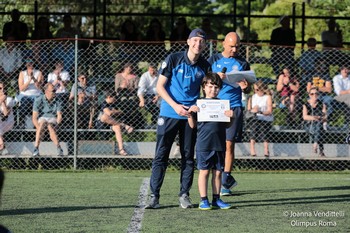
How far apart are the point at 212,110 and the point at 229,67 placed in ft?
5.03

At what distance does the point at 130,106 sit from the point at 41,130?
5.60 ft

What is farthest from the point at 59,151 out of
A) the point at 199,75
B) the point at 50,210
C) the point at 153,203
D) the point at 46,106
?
the point at 199,75

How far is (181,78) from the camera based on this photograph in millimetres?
9062

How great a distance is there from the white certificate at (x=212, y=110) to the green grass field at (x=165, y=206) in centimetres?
104

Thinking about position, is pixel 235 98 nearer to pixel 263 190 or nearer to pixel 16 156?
pixel 263 190

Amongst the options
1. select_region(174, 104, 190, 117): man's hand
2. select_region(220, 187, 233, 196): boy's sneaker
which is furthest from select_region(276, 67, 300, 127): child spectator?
select_region(174, 104, 190, 117): man's hand

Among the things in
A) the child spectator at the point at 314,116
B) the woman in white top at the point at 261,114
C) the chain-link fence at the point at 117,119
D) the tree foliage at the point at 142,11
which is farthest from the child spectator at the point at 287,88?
the tree foliage at the point at 142,11

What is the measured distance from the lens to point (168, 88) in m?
9.12

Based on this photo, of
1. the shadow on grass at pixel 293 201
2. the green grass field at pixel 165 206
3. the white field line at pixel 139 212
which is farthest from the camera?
the shadow on grass at pixel 293 201

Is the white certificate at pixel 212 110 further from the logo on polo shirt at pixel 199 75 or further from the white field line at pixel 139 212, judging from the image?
the white field line at pixel 139 212

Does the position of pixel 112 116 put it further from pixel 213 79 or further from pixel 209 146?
pixel 213 79

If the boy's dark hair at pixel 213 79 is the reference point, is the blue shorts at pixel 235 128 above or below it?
below

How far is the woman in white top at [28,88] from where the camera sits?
48.6ft

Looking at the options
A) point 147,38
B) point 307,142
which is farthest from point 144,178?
point 147,38
